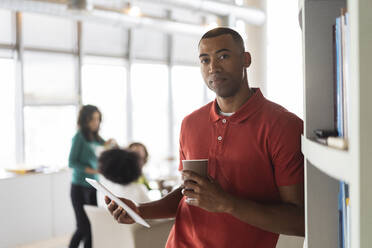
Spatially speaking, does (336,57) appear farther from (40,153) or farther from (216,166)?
(40,153)

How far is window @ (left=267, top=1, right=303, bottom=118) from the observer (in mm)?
5910

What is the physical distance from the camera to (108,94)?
28.2 feet

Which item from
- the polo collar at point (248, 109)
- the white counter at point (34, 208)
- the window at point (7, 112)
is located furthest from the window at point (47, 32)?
the polo collar at point (248, 109)

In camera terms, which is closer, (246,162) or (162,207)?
(246,162)

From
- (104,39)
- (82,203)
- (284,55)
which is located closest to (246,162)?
(82,203)

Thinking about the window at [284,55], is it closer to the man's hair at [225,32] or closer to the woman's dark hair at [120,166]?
the woman's dark hair at [120,166]

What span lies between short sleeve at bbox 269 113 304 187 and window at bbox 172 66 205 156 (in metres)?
8.24

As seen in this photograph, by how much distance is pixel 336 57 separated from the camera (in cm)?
94

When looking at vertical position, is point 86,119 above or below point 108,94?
below

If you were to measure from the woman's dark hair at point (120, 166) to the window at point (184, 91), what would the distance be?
19.5 ft

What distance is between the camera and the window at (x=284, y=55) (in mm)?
5910

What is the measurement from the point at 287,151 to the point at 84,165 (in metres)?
3.58

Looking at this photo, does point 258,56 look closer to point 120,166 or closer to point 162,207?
point 120,166

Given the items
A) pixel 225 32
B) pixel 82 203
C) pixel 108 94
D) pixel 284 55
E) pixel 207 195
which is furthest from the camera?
pixel 108 94
